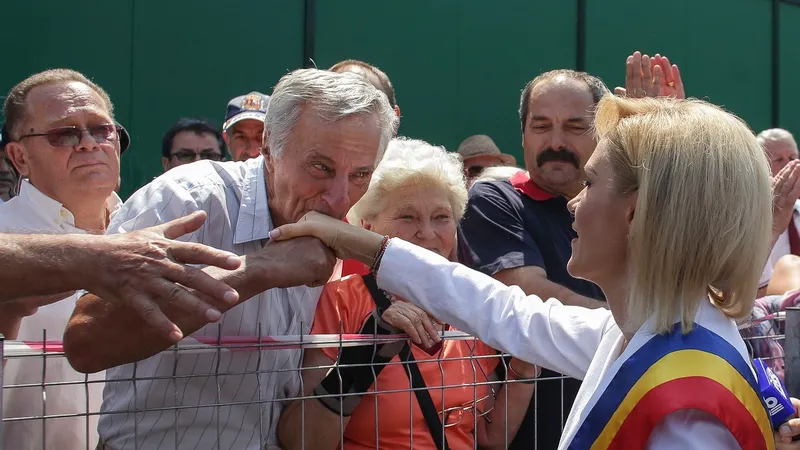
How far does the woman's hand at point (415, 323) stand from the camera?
2332 mm

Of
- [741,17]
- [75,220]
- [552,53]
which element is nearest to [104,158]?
[75,220]

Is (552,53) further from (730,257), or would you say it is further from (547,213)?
(730,257)

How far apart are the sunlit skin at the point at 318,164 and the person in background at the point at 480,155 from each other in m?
3.59

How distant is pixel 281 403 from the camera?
2.39 metres

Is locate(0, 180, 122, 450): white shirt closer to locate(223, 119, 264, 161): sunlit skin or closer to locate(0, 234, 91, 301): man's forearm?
locate(0, 234, 91, 301): man's forearm

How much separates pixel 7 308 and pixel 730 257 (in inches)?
65.4

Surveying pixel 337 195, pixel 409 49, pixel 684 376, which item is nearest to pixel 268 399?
pixel 337 195

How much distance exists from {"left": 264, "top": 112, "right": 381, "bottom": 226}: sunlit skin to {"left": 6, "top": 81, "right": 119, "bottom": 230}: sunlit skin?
118cm

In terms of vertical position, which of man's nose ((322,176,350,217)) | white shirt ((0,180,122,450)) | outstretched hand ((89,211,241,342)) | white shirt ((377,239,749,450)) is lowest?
white shirt ((0,180,122,450))

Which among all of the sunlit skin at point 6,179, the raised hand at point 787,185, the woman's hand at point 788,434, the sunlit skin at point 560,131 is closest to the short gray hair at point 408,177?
the sunlit skin at point 560,131

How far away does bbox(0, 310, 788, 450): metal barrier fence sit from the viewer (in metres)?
2.00

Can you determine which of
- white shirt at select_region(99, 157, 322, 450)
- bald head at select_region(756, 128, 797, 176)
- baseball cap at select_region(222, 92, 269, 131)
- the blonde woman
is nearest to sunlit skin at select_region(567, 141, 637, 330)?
the blonde woman

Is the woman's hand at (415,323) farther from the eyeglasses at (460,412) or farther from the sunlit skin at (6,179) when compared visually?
the sunlit skin at (6,179)

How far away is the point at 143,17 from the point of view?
5305mm
